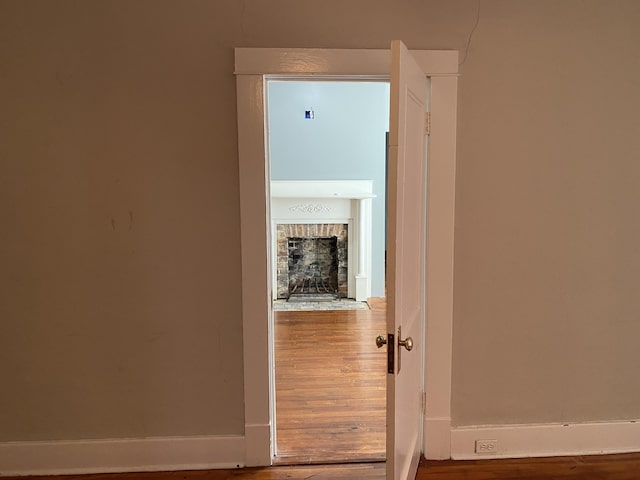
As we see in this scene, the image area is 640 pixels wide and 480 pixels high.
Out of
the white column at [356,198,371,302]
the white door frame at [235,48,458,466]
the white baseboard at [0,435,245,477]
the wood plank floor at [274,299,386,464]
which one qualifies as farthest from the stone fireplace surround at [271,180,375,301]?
the white baseboard at [0,435,245,477]

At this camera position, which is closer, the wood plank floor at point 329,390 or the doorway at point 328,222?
the wood plank floor at point 329,390

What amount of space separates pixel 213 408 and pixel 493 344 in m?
1.46

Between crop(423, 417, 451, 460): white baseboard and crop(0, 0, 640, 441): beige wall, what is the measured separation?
0.11m

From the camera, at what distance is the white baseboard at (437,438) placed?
2.21 m

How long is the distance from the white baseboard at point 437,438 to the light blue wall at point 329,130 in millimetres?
3611

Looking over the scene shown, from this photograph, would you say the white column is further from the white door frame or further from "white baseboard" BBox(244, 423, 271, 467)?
"white baseboard" BBox(244, 423, 271, 467)

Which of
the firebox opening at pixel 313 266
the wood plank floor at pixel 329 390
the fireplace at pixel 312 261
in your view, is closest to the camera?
the wood plank floor at pixel 329 390

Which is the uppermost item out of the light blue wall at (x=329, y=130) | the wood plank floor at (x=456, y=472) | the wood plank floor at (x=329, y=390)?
the light blue wall at (x=329, y=130)

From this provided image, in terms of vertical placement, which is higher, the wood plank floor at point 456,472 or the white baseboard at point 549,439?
the white baseboard at point 549,439

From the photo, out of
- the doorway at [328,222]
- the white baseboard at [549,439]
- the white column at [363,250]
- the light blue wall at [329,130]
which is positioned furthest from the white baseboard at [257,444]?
the light blue wall at [329,130]

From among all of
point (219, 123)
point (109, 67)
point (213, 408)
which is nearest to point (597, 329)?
point (213, 408)

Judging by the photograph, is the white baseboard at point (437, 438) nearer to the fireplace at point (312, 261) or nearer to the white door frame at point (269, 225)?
the white door frame at point (269, 225)

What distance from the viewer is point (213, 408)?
7.09 ft

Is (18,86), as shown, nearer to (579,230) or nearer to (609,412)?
(579,230)
